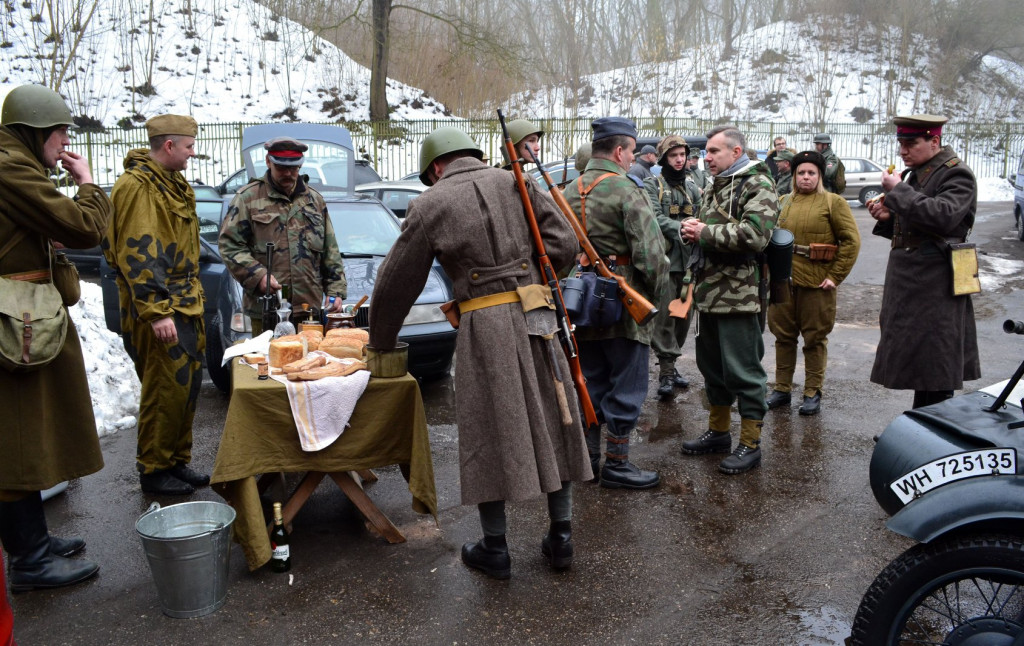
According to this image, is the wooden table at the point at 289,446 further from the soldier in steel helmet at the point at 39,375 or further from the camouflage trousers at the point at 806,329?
the camouflage trousers at the point at 806,329

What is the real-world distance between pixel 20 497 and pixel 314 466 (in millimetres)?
1290

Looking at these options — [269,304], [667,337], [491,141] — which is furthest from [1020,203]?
[491,141]

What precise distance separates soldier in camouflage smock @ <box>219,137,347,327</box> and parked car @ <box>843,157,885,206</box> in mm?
22195

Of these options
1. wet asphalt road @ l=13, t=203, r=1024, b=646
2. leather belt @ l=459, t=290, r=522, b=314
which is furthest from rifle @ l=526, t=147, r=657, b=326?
wet asphalt road @ l=13, t=203, r=1024, b=646

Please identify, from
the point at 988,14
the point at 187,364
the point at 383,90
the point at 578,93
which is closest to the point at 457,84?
the point at 383,90

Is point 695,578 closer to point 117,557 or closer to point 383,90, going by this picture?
point 117,557

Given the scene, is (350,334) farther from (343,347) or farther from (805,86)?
(805,86)

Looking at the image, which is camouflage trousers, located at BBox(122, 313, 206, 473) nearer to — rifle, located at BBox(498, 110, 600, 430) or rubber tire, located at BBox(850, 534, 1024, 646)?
rifle, located at BBox(498, 110, 600, 430)

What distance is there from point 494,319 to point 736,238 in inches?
78.1

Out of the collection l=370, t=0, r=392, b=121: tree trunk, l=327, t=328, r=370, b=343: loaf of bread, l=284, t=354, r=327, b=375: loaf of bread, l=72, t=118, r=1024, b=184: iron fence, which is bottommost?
l=284, t=354, r=327, b=375: loaf of bread

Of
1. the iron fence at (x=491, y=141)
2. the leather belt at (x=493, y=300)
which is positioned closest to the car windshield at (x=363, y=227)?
the leather belt at (x=493, y=300)

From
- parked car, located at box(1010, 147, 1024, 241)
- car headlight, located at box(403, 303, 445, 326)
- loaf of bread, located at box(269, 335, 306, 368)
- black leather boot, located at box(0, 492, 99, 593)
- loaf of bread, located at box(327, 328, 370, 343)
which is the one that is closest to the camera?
black leather boot, located at box(0, 492, 99, 593)

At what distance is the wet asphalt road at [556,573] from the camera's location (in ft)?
11.1

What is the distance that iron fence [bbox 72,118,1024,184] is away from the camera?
2316 centimetres
